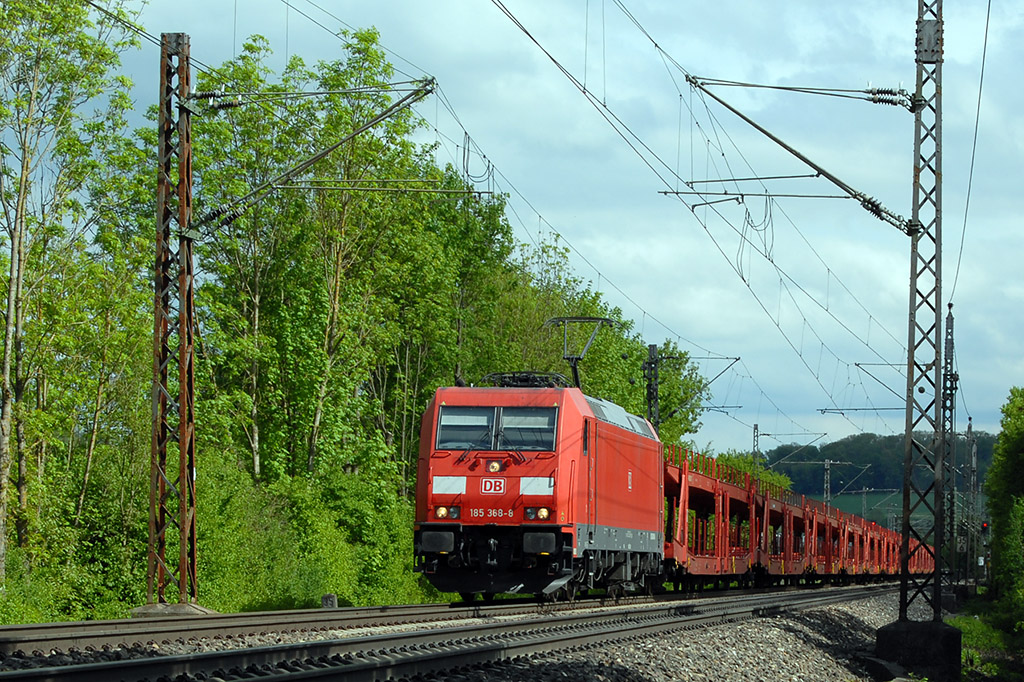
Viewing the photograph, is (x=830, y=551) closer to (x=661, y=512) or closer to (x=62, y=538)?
(x=661, y=512)

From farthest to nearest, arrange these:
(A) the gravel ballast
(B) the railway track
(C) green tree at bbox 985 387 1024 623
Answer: (C) green tree at bbox 985 387 1024 623 < (A) the gravel ballast < (B) the railway track

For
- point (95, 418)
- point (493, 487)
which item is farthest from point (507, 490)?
point (95, 418)

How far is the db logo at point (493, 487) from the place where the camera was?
65.9 feet

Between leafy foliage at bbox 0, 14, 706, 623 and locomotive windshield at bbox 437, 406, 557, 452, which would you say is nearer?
locomotive windshield at bbox 437, 406, 557, 452

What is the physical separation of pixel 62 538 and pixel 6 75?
9.51m

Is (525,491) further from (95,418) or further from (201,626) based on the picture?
(95,418)

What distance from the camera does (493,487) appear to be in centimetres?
2011

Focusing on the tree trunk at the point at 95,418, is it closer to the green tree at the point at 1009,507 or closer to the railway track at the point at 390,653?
the railway track at the point at 390,653

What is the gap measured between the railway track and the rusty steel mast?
312 cm

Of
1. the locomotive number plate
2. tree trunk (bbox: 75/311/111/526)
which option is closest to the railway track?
the locomotive number plate

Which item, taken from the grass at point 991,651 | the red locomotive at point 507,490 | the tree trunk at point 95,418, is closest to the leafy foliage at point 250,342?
the tree trunk at point 95,418

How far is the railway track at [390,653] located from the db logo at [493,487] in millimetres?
1911

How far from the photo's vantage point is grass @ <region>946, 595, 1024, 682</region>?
2100 centimetres

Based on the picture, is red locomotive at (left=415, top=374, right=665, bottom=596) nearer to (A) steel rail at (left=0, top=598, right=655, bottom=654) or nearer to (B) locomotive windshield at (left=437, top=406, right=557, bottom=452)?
(B) locomotive windshield at (left=437, top=406, right=557, bottom=452)
